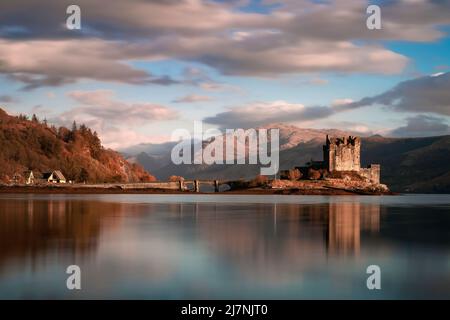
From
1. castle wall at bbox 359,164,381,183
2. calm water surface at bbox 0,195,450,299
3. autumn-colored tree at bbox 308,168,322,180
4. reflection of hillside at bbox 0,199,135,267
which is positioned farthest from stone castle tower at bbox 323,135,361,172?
reflection of hillside at bbox 0,199,135,267

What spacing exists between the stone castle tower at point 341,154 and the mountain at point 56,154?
2199 inches

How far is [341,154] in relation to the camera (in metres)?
144

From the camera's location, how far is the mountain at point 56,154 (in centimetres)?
14100

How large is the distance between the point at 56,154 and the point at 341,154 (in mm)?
74187

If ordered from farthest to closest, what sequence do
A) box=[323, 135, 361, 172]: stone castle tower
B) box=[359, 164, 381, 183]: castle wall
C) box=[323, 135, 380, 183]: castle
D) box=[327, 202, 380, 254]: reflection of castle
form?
Result: box=[359, 164, 381, 183]: castle wall
box=[323, 135, 380, 183]: castle
box=[323, 135, 361, 172]: stone castle tower
box=[327, 202, 380, 254]: reflection of castle

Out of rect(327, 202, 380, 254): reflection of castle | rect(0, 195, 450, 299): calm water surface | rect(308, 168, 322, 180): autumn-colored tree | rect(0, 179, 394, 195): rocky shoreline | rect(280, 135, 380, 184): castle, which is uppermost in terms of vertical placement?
rect(280, 135, 380, 184): castle

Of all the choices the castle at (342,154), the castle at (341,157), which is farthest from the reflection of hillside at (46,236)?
the castle at (342,154)

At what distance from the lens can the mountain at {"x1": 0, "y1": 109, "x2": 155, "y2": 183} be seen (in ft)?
463

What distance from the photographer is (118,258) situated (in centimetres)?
2041

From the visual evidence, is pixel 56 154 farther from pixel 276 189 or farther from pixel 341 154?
pixel 341 154

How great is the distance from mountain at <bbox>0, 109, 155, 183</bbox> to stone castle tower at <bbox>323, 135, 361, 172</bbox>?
55.9 metres

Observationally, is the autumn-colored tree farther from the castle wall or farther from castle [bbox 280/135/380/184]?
the castle wall

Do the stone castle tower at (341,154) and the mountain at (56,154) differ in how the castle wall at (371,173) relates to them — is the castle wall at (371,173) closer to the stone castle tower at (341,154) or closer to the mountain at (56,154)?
the stone castle tower at (341,154)
